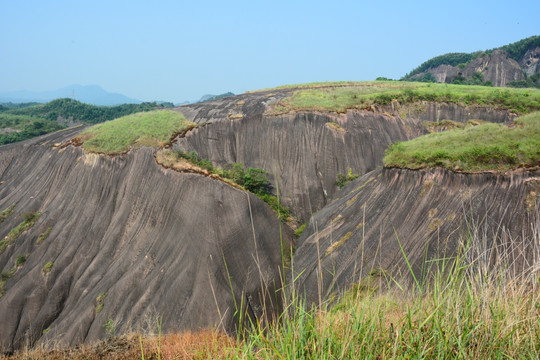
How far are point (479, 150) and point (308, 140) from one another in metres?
16.0

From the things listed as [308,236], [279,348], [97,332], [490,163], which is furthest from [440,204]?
[97,332]

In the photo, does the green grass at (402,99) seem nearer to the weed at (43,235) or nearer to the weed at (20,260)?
the weed at (43,235)

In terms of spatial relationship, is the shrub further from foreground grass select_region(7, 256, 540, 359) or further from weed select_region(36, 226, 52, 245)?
foreground grass select_region(7, 256, 540, 359)

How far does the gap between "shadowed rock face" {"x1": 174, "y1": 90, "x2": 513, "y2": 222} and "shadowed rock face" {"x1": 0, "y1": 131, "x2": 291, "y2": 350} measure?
20.0 ft

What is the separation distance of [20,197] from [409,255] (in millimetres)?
28335

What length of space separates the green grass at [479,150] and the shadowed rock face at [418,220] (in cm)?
47

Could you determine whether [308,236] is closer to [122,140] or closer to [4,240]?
[122,140]

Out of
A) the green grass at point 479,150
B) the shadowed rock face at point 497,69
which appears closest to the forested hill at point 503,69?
the shadowed rock face at point 497,69

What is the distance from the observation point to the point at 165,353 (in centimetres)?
656

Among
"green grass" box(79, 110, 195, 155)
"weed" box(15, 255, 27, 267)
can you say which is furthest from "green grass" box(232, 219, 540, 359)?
"weed" box(15, 255, 27, 267)

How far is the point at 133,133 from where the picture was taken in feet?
90.6

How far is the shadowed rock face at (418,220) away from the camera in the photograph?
1170cm

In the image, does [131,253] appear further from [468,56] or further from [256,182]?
[468,56]

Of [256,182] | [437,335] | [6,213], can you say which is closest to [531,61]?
[256,182]
